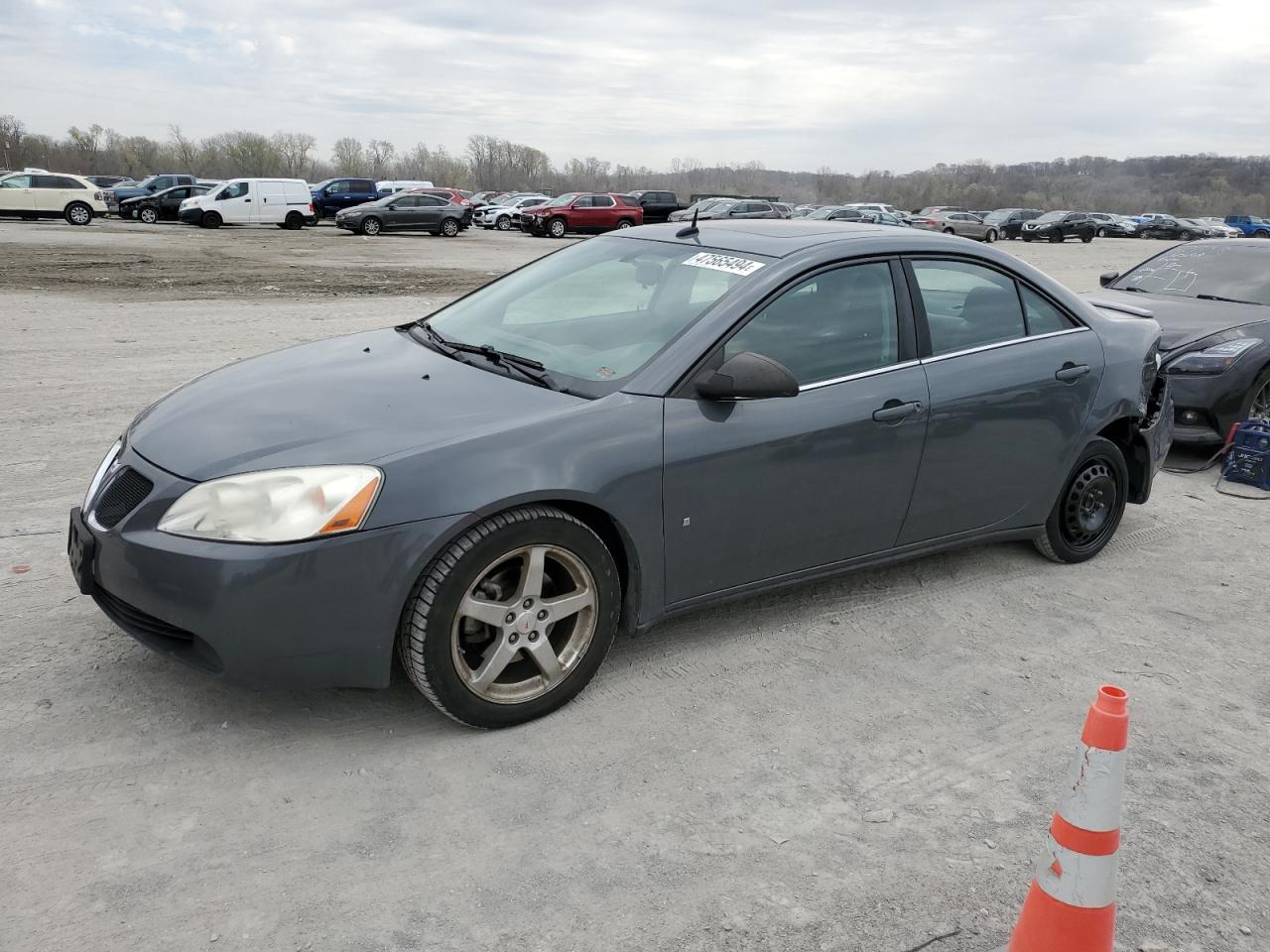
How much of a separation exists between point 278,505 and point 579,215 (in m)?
36.5

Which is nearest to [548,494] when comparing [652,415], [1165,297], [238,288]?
[652,415]

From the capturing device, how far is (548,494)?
3252mm

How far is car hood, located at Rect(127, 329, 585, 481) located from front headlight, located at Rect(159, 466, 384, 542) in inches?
2.0

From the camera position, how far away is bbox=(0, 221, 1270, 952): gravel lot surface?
2.56m

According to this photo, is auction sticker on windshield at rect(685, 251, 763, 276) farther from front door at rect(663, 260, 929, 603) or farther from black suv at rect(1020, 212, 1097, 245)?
black suv at rect(1020, 212, 1097, 245)

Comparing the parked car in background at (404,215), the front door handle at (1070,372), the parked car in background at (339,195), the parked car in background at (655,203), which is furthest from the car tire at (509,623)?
the parked car in background at (339,195)

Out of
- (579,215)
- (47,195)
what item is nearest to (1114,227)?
(579,215)

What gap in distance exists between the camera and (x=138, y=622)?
3213 millimetres

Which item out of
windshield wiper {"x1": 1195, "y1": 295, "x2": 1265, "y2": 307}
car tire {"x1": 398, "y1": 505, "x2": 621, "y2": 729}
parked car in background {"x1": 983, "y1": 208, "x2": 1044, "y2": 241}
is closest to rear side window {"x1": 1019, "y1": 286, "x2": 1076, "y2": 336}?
car tire {"x1": 398, "y1": 505, "x2": 621, "y2": 729}

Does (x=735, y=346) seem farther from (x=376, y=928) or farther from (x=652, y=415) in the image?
(x=376, y=928)

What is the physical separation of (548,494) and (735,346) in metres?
0.96

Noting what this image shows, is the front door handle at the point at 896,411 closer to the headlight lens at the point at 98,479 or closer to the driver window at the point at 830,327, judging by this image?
the driver window at the point at 830,327

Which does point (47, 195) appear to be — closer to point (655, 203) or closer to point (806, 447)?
point (655, 203)

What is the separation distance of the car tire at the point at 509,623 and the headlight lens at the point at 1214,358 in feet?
17.6
